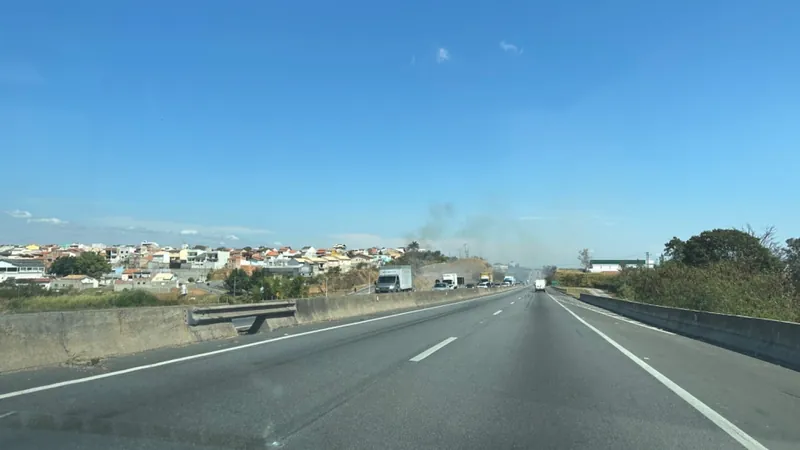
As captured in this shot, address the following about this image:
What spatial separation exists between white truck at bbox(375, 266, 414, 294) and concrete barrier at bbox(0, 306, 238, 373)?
49.4 metres

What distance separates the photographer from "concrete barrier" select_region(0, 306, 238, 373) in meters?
9.54

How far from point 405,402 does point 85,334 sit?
21.6 ft

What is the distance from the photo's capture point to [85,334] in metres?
10.9

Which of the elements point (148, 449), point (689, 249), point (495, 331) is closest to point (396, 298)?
point (495, 331)

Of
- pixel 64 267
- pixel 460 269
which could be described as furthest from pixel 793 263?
pixel 460 269

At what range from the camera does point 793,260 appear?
3083cm

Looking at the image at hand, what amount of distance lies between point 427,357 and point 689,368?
5163 mm

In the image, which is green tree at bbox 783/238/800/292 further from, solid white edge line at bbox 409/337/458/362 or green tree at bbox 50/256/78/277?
green tree at bbox 50/256/78/277

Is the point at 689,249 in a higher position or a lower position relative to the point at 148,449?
higher

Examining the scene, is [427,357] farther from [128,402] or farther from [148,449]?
[148,449]

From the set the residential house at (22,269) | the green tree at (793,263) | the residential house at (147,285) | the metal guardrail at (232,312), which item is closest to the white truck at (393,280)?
the residential house at (147,285)

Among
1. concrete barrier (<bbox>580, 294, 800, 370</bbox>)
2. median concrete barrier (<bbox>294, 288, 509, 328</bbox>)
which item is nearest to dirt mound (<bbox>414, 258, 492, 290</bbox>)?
median concrete barrier (<bbox>294, 288, 509, 328</bbox>)

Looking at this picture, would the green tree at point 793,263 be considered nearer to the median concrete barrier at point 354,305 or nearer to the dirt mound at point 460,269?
the median concrete barrier at point 354,305

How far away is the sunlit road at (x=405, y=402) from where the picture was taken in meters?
6.04
